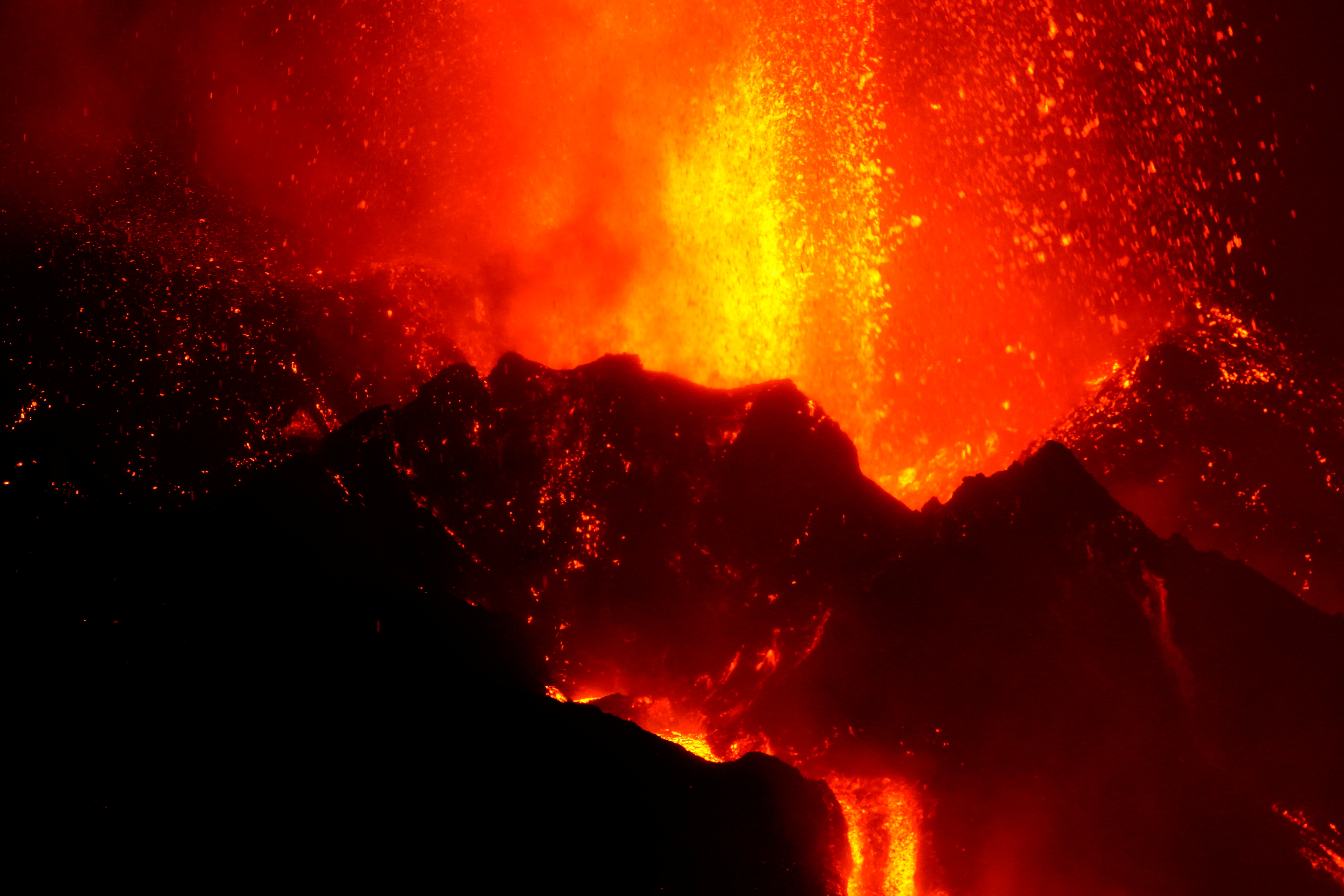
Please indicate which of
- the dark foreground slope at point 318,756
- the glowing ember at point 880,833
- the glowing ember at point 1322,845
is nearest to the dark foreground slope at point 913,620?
the glowing ember at point 1322,845

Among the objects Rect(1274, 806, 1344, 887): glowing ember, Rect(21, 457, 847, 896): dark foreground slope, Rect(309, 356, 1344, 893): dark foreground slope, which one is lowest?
Rect(21, 457, 847, 896): dark foreground slope

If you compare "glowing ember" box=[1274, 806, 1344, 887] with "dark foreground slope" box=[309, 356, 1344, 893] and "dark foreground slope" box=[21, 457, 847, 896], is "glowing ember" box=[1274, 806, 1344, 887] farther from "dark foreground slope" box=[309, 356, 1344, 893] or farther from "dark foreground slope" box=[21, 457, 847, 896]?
"dark foreground slope" box=[21, 457, 847, 896]

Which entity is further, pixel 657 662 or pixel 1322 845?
pixel 657 662

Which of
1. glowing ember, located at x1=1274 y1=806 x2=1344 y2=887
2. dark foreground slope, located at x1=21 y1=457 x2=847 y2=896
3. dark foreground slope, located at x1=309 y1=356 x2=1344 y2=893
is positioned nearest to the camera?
dark foreground slope, located at x1=21 y1=457 x2=847 y2=896

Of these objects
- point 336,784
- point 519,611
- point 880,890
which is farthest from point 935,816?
point 336,784

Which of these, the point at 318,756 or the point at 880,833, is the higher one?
the point at 880,833

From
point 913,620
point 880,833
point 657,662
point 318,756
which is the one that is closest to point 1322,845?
point 913,620

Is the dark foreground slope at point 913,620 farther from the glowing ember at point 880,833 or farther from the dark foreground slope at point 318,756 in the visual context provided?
the dark foreground slope at point 318,756

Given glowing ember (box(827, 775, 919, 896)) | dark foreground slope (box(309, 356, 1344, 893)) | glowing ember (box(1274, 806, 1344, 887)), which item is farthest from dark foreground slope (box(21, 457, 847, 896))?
glowing ember (box(1274, 806, 1344, 887))

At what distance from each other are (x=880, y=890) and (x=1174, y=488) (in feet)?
98.5

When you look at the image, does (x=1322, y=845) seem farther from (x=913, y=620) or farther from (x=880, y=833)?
(x=880, y=833)

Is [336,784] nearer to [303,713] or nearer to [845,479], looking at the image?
[303,713]

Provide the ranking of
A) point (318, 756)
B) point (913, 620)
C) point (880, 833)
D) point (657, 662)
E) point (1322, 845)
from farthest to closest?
point (913, 620)
point (657, 662)
point (1322, 845)
point (880, 833)
point (318, 756)

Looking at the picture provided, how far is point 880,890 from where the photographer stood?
72.9 feet
